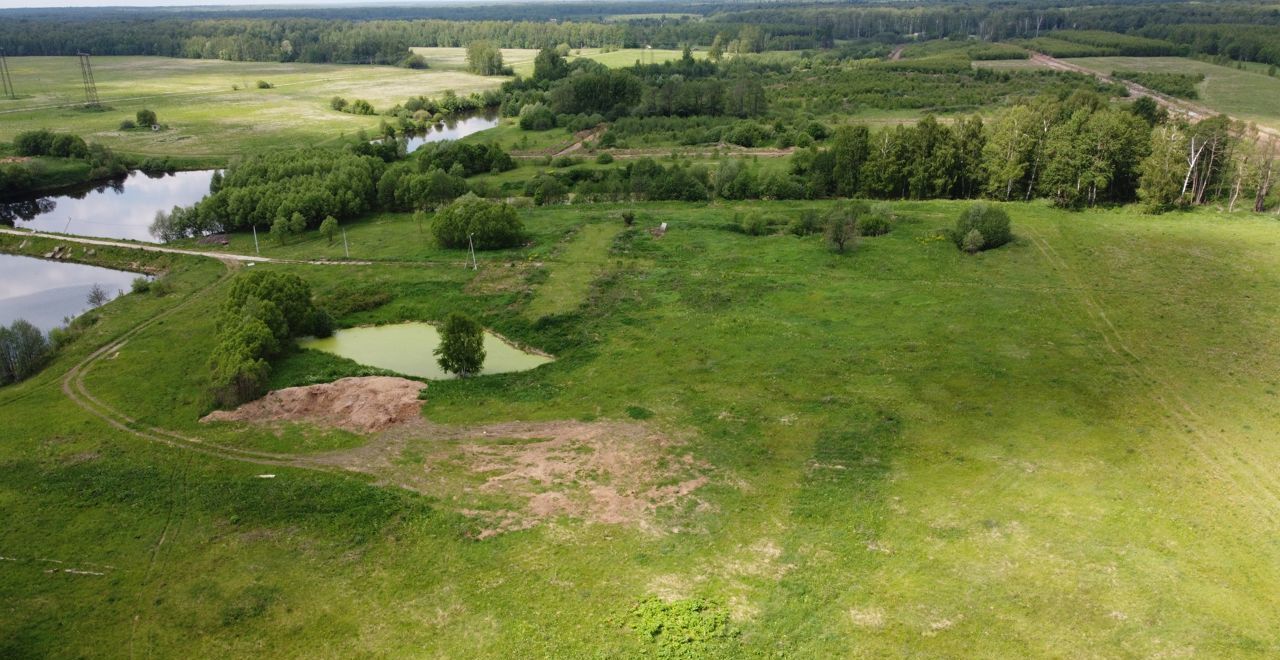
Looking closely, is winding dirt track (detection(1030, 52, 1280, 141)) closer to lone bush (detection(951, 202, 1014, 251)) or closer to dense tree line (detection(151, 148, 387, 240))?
lone bush (detection(951, 202, 1014, 251))

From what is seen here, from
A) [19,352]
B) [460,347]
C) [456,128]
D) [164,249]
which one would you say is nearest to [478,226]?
[460,347]

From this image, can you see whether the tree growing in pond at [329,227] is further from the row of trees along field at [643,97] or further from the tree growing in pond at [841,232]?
the row of trees along field at [643,97]

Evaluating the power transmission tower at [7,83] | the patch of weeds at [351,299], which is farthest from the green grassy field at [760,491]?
the power transmission tower at [7,83]

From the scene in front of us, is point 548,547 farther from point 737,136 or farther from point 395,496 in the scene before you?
point 737,136

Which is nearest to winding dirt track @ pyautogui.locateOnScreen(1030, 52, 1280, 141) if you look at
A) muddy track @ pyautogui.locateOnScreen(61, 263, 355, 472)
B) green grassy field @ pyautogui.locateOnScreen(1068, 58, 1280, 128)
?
green grassy field @ pyautogui.locateOnScreen(1068, 58, 1280, 128)

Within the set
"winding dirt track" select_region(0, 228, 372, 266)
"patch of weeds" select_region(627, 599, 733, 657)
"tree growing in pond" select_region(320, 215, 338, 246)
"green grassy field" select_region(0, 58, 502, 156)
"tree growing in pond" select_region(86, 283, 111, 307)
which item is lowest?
"patch of weeds" select_region(627, 599, 733, 657)
